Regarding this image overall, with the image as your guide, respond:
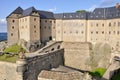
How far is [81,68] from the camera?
45938 millimetres

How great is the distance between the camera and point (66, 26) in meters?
52.6

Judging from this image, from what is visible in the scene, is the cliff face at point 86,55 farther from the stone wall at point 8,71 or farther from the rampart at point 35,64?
the stone wall at point 8,71

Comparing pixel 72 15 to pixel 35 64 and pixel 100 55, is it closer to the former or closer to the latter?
pixel 100 55

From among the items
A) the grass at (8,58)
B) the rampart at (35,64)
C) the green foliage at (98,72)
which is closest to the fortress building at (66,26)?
the green foliage at (98,72)

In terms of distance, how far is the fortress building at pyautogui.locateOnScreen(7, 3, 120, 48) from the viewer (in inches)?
1793

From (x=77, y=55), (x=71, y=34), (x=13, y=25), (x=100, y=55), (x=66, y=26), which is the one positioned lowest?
(x=77, y=55)

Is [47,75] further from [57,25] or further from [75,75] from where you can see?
[57,25]

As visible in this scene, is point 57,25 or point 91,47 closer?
point 91,47

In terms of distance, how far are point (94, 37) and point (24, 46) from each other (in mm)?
19656

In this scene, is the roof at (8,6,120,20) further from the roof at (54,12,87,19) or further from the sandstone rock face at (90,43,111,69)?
the sandstone rock face at (90,43,111,69)

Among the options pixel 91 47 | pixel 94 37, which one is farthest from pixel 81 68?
pixel 94 37

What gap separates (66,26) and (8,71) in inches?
977

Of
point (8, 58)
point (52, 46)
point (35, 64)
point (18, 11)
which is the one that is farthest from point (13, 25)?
point (35, 64)

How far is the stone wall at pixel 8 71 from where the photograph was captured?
3196cm
